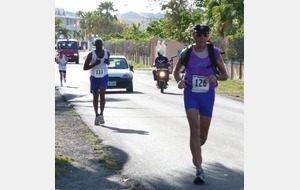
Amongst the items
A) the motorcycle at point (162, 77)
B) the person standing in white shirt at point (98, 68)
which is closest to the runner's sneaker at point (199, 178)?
the person standing in white shirt at point (98, 68)

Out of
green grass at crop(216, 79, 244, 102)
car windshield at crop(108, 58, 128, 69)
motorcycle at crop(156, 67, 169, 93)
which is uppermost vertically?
car windshield at crop(108, 58, 128, 69)

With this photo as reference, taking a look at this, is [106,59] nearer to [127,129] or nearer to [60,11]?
[127,129]

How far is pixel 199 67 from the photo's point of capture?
926 centimetres

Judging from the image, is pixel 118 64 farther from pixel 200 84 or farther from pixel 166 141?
pixel 200 84

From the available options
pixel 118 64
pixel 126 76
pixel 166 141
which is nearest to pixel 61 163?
pixel 166 141

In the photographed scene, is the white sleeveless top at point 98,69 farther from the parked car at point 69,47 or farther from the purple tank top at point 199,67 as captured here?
the parked car at point 69,47

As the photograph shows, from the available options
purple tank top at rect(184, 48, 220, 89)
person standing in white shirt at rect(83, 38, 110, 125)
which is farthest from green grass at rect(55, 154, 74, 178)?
person standing in white shirt at rect(83, 38, 110, 125)

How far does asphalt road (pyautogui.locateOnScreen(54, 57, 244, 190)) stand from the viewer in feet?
31.1

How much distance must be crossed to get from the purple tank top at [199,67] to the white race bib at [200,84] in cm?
6

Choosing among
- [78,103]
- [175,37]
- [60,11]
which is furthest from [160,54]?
[60,11]

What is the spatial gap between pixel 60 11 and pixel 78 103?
16450cm

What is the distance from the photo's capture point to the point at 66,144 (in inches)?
500

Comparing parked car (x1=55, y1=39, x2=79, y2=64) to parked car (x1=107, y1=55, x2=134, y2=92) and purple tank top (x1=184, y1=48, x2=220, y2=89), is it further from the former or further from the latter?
purple tank top (x1=184, y1=48, x2=220, y2=89)

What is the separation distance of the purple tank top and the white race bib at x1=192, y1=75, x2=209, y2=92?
0.19ft
